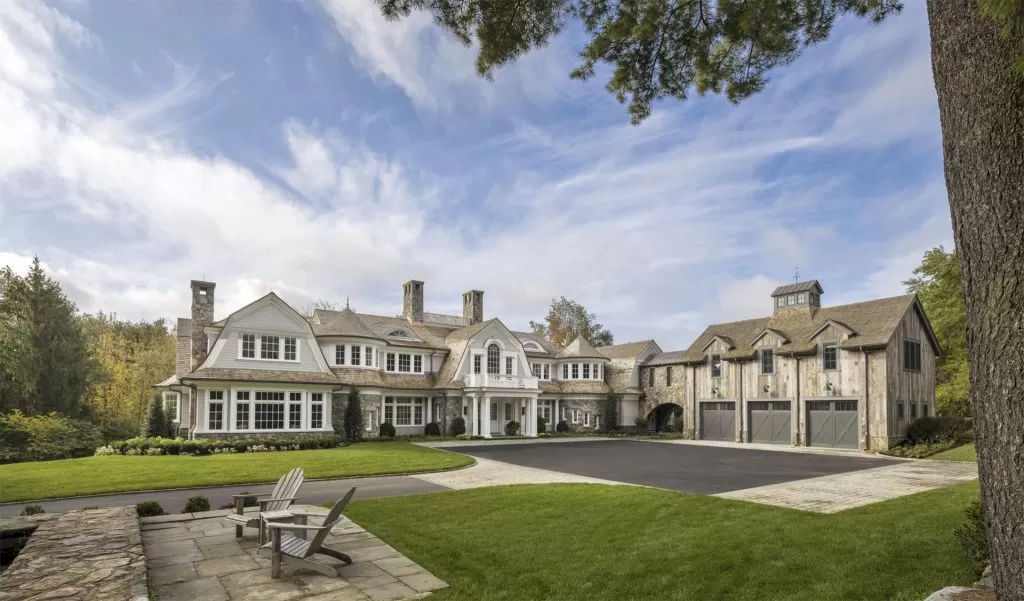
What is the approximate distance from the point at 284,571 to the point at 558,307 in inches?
2179

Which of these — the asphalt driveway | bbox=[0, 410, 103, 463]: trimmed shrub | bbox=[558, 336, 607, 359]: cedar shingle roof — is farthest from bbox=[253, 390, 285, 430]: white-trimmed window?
bbox=[558, 336, 607, 359]: cedar shingle roof

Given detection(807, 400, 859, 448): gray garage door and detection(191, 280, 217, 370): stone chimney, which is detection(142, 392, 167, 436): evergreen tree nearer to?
detection(191, 280, 217, 370): stone chimney

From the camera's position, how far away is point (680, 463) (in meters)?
19.7

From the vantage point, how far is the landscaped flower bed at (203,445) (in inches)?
858

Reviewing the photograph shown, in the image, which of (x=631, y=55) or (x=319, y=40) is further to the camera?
(x=319, y=40)

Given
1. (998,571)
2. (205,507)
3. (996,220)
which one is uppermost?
(996,220)

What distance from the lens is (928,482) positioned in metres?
14.7

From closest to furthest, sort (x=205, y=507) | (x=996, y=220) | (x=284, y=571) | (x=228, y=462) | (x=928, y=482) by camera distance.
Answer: (x=996, y=220)
(x=284, y=571)
(x=205, y=507)
(x=928, y=482)
(x=228, y=462)

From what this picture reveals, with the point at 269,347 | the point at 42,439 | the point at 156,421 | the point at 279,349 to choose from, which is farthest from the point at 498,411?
the point at 42,439

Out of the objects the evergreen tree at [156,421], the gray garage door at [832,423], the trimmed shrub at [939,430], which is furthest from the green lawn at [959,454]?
the evergreen tree at [156,421]

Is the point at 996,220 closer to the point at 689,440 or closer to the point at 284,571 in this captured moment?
the point at 284,571

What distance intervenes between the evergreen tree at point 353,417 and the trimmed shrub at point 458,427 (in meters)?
5.31

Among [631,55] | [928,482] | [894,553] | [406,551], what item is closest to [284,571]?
[406,551]

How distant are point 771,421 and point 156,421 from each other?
29.0 meters
